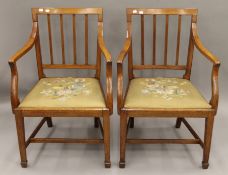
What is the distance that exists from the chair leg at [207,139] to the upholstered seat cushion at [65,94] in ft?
1.79

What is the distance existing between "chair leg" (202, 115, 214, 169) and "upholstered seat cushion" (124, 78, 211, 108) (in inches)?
3.4

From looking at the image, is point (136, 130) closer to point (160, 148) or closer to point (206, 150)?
point (160, 148)

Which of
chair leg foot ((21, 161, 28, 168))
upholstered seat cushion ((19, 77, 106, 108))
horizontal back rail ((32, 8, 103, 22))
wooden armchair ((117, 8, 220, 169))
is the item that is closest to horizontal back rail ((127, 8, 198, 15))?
wooden armchair ((117, 8, 220, 169))

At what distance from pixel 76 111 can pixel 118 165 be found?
17.0 inches

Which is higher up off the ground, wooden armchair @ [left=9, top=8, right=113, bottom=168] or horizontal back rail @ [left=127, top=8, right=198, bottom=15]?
horizontal back rail @ [left=127, top=8, right=198, bottom=15]

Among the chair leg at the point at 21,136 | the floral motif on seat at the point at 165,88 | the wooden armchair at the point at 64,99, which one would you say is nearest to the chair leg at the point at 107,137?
the wooden armchair at the point at 64,99

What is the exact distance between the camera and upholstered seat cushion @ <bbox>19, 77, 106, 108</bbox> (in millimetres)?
1896

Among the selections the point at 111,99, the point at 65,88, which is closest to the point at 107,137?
the point at 111,99

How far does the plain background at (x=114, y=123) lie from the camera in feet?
6.81

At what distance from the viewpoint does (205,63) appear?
8.59 feet

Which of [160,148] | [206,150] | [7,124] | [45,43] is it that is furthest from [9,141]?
[206,150]

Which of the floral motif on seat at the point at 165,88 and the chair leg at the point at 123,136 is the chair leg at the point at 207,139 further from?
the chair leg at the point at 123,136

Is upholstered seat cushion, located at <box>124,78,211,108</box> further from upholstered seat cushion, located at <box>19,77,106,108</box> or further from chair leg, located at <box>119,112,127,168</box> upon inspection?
upholstered seat cushion, located at <box>19,77,106,108</box>

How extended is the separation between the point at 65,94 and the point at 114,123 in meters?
0.65
